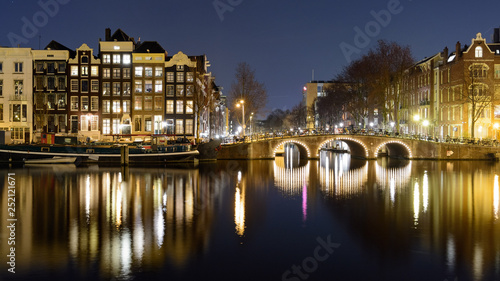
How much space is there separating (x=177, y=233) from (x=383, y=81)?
56.4 meters

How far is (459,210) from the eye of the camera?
88.8 feet

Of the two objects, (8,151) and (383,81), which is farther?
(383,81)

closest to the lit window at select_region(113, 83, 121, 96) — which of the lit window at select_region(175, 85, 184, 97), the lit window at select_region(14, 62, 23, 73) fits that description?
the lit window at select_region(175, 85, 184, 97)

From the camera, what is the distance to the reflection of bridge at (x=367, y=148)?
64.1 metres

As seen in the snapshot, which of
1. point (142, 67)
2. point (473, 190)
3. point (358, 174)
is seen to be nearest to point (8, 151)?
point (142, 67)

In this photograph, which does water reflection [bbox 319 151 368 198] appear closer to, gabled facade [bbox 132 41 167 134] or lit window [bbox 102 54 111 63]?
gabled facade [bbox 132 41 167 134]

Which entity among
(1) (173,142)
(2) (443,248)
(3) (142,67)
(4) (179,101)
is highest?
(3) (142,67)

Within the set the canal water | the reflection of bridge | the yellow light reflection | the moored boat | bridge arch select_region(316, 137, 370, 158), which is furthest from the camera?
bridge arch select_region(316, 137, 370, 158)

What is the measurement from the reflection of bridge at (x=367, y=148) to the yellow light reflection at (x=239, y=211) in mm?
28588

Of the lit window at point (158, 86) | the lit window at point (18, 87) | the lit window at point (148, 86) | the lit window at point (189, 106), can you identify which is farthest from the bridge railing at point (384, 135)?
the lit window at point (18, 87)

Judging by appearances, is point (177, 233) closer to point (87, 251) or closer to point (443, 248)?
point (87, 251)

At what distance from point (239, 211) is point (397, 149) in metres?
51.7

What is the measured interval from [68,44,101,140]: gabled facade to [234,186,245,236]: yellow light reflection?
46.7 m

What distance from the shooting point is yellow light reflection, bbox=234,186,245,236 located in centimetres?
2253
